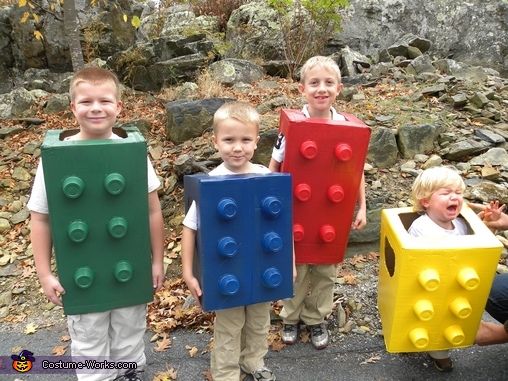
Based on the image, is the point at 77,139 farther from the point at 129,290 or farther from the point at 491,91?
the point at 491,91

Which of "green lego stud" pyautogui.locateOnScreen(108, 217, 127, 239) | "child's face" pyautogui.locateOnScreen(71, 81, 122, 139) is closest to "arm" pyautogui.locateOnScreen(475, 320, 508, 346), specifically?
"green lego stud" pyautogui.locateOnScreen(108, 217, 127, 239)

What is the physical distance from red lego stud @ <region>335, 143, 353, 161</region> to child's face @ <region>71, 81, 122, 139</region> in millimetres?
1130

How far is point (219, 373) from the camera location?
242 cm

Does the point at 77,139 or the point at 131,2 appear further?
the point at 131,2

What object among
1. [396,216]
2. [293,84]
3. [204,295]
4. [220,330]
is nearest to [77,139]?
[204,295]

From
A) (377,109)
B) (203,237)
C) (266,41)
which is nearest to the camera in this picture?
(203,237)

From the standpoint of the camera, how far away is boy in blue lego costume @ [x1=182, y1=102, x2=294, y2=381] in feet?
7.06

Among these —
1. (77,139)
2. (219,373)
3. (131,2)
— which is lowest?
(219,373)

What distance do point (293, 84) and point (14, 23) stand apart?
5331 millimetres

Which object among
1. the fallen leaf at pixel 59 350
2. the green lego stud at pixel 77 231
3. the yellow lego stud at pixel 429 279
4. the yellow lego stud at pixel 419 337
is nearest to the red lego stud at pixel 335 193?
the yellow lego stud at pixel 429 279

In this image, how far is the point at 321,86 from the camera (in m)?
2.52

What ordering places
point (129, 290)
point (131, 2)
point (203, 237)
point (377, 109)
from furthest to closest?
point (131, 2)
point (377, 109)
point (129, 290)
point (203, 237)

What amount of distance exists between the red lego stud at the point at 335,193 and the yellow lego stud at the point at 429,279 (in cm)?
57

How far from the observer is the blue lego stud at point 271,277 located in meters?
2.19
